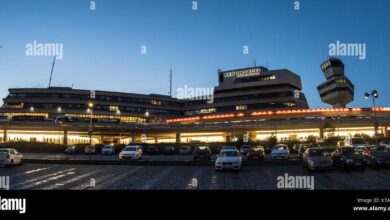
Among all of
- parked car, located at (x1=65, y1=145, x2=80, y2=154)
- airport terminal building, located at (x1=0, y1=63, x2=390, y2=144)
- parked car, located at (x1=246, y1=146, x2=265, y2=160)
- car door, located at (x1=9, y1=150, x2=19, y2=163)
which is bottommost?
parked car, located at (x1=65, y1=145, x2=80, y2=154)

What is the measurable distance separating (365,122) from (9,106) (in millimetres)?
111425

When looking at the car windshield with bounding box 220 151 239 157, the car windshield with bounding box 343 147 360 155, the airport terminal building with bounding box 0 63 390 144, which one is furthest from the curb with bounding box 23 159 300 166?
the airport terminal building with bounding box 0 63 390 144

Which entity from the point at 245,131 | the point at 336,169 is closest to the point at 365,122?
the point at 245,131

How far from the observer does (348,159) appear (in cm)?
2455

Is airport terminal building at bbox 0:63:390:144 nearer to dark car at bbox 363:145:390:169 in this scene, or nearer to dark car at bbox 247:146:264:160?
dark car at bbox 247:146:264:160

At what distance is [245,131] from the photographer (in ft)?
315

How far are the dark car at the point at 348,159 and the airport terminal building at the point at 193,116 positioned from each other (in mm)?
58877

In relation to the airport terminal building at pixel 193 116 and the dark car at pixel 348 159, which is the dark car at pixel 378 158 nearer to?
the dark car at pixel 348 159

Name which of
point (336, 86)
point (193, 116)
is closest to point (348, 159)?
point (193, 116)

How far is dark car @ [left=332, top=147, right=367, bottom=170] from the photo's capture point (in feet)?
80.0

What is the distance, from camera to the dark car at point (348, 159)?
24391 millimetres

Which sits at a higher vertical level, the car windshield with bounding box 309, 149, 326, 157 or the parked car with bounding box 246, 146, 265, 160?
the car windshield with bounding box 309, 149, 326, 157

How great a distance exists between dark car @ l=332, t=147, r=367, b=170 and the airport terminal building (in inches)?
2318
